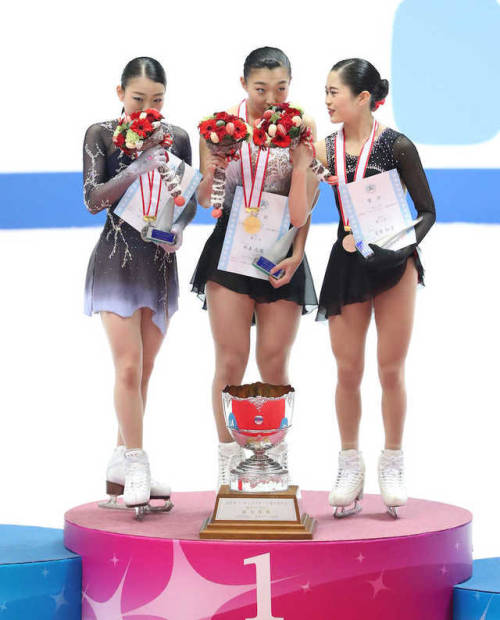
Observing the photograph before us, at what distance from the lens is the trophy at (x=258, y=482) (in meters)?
3.00

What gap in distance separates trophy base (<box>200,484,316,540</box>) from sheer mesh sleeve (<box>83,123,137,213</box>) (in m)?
0.99

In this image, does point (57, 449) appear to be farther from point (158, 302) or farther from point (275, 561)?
point (275, 561)

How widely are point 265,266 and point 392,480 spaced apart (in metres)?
0.79

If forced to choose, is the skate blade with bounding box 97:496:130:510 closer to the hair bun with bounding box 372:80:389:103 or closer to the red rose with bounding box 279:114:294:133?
the red rose with bounding box 279:114:294:133

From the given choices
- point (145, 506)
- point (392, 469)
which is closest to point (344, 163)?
point (392, 469)

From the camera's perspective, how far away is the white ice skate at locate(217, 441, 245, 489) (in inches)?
138

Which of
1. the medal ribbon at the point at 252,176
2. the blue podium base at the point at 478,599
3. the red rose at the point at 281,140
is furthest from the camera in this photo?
the medal ribbon at the point at 252,176

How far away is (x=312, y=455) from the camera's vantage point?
4.93 m

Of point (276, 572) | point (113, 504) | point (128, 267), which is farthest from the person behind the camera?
point (113, 504)

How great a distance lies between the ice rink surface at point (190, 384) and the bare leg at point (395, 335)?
1.46 metres

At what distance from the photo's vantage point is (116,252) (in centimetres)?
341

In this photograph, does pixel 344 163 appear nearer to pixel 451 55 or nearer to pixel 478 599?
pixel 478 599

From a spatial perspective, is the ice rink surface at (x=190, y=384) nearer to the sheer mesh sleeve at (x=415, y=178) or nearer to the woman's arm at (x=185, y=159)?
the woman's arm at (x=185, y=159)

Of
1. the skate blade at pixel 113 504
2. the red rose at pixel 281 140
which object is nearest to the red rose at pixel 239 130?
the red rose at pixel 281 140
